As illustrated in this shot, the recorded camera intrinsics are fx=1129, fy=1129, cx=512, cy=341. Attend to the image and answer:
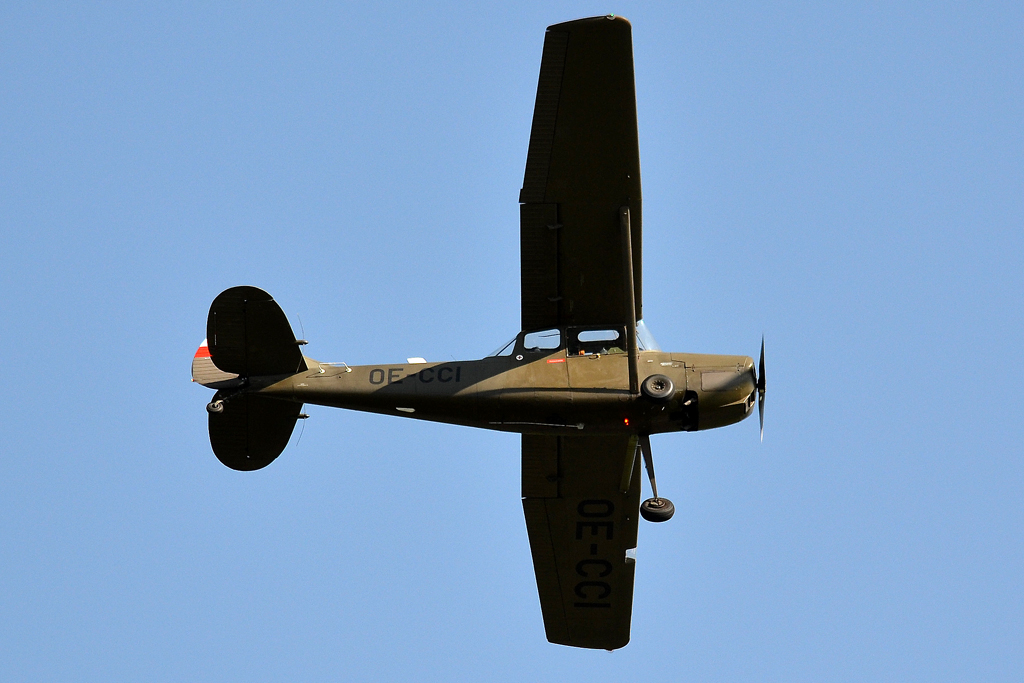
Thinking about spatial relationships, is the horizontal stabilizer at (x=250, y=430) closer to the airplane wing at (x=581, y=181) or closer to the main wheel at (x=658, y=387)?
the airplane wing at (x=581, y=181)

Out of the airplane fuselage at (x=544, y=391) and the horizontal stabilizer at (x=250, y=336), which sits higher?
the horizontal stabilizer at (x=250, y=336)

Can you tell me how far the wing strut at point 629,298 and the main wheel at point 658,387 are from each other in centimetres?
13

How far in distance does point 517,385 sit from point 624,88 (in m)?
3.94

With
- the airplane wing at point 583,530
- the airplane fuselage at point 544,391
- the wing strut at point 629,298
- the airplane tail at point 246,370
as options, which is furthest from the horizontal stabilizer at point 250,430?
the wing strut at point 629,298

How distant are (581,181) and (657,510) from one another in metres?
4.25

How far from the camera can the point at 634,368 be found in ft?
45.9

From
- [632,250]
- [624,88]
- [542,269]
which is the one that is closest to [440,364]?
[542,269]

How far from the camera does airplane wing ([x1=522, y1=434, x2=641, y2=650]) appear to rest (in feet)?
53.3

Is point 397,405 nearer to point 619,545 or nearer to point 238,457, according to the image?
point 238,457

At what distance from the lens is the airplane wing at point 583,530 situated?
53.3 ft

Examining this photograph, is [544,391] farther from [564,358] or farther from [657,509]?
[657,509]

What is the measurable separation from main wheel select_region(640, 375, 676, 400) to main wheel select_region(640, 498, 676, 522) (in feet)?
4.73

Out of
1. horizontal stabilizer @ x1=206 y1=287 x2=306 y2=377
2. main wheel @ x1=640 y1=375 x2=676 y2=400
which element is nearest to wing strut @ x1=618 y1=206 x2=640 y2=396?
main wheel @ x1=640 y1=375 x2=676 y2=400

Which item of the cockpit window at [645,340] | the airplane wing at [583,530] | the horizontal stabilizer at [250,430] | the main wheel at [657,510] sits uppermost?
the cockpit window at [645,340]
